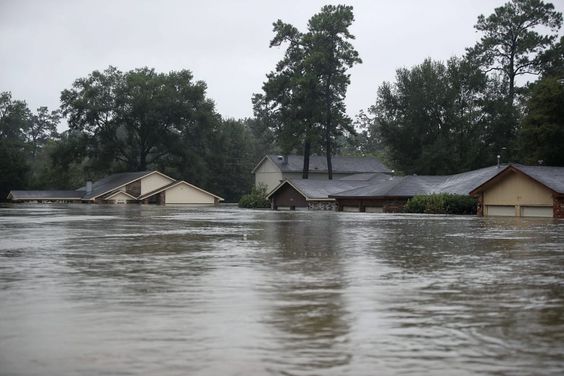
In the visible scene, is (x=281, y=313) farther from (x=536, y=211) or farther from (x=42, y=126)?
(x=42, y=126)

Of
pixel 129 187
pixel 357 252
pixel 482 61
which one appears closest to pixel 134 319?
pixel 357 252

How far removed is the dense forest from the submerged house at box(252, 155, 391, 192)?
5.00 metres

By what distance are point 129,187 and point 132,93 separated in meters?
14.2

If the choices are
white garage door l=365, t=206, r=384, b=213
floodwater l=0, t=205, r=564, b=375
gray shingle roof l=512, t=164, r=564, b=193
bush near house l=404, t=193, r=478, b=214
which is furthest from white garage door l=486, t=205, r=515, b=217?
floodwater l=0, t=205, r=564, b=375

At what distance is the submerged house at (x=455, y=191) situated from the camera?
50.9m

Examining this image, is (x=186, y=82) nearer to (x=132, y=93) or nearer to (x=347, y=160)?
(x=132, y=93)

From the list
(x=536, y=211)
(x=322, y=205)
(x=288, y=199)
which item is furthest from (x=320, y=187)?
(x=536, y=211)

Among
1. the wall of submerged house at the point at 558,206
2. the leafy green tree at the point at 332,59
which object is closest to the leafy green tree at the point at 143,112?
the leafy green tree at the point at 332,59

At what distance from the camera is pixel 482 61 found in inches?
3123

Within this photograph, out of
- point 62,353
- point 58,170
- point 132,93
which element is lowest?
point 62,353

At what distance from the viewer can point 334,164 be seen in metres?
100

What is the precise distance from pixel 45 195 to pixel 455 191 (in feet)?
225

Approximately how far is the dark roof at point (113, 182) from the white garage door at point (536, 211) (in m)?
57.9

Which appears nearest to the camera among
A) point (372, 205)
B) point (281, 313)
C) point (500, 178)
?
point (281, 313)
